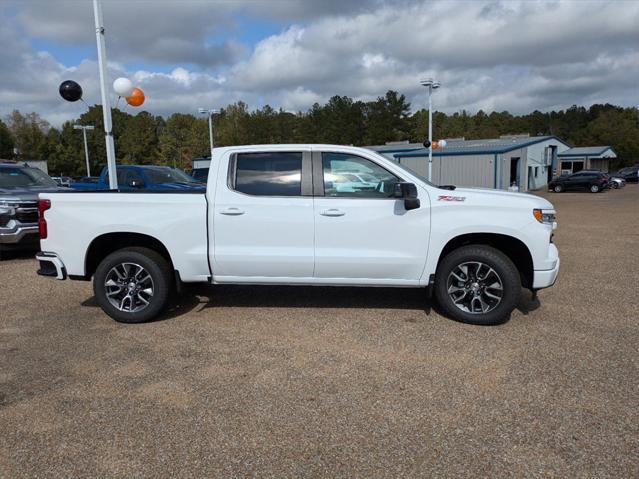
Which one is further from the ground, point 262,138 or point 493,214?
point 262,138

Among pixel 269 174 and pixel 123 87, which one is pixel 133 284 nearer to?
pixel 269 174

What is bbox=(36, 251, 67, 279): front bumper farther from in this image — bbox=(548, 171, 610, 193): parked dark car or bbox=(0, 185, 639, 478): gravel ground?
bbox=(548, 171, 610, 193): parked dark car

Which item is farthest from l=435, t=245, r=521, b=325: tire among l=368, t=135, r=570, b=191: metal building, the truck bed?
l=368, t=135, r=570, b=191: metal building

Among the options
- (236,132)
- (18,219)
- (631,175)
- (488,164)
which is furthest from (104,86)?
(236,132)

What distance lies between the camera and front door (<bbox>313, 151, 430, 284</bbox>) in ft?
17.1

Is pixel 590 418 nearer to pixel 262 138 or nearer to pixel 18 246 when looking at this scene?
pixel 18 246

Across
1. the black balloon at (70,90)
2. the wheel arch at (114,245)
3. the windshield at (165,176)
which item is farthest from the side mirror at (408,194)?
the windshield at (165,176)

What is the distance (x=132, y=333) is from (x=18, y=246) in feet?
18.4

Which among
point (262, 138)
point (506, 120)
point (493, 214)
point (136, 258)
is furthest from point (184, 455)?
point (506, 120)

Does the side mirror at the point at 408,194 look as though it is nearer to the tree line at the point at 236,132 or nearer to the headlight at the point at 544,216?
the headlight at the point at 544,216

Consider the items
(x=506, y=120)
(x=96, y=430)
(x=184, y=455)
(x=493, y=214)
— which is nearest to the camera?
(x=184, y=455)

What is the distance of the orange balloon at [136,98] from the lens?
10.1 metres

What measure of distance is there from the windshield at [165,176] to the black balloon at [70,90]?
9.57 feet

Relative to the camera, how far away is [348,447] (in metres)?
3.13
